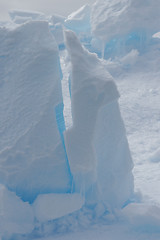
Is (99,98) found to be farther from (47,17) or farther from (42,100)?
(47,17)

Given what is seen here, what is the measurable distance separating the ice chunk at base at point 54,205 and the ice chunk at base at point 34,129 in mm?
111

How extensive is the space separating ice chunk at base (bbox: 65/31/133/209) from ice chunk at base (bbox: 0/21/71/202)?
15 cm

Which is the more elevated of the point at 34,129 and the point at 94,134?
the point at 34,129

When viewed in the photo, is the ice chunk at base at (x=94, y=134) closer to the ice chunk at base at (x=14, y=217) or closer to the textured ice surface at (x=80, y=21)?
the ice chunk at base at (x=14, y=217)

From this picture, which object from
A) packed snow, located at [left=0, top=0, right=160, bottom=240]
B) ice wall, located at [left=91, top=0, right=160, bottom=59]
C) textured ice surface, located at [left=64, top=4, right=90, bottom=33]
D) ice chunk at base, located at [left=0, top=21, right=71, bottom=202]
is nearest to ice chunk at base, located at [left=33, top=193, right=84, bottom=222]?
packed snow, located at [left=0, top=0, right=160, bottom=240]

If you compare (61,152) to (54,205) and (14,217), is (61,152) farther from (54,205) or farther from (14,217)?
(14,217)

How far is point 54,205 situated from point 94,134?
625 millimetres

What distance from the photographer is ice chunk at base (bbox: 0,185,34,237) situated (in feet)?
6.32

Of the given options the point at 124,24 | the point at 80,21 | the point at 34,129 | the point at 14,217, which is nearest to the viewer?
the point at 14,217

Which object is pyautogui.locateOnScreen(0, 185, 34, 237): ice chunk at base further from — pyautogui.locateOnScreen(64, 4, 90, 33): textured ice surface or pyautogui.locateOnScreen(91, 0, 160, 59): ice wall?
pyautogui.locateOnScreen(64, 4, 90, 33): textured ice surface

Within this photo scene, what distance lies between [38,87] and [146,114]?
299 cm

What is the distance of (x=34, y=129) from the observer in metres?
2.08

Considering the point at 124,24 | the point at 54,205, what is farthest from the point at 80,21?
the point at 54,205

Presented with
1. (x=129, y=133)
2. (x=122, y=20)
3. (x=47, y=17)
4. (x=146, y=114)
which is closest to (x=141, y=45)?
(x=122, y=20)
